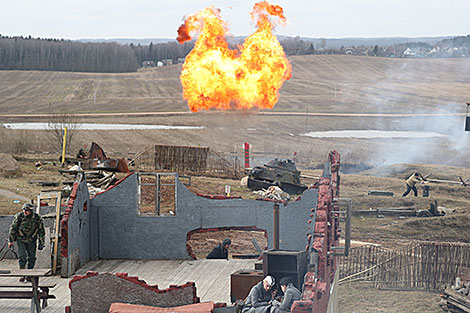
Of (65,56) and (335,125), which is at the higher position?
(65,56)

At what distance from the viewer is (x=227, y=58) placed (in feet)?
84.3

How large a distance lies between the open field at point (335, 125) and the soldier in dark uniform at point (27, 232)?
997 cm

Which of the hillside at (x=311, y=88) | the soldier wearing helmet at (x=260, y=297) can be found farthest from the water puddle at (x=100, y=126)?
the soldier wearing helmet at (x=260, y=297)

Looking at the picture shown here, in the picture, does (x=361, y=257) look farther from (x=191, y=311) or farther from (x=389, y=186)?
(x=389, y=186)

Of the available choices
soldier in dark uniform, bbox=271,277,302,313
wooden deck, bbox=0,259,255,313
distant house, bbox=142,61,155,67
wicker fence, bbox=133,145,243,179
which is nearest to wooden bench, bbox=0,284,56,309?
wooden deck, bbox=0,259,255,313

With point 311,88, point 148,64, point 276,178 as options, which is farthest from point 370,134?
point 148,64

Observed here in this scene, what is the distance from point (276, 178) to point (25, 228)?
2271 cm

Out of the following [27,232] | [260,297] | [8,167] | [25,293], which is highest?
[27,232]

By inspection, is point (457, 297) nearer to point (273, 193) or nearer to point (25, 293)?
point (25, 293)

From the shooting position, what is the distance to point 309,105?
83.4 metres

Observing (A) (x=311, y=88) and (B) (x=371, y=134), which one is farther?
(A) (x=311, y=88)

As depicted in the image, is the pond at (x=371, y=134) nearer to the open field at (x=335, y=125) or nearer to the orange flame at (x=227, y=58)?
the open field at (x=335, y=125)

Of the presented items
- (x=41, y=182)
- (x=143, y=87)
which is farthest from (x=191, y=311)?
(x=143, y=87)

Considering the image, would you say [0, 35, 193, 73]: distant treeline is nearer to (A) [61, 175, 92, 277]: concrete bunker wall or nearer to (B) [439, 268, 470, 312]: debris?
(B) [439, 268, 470, 312]: debris
